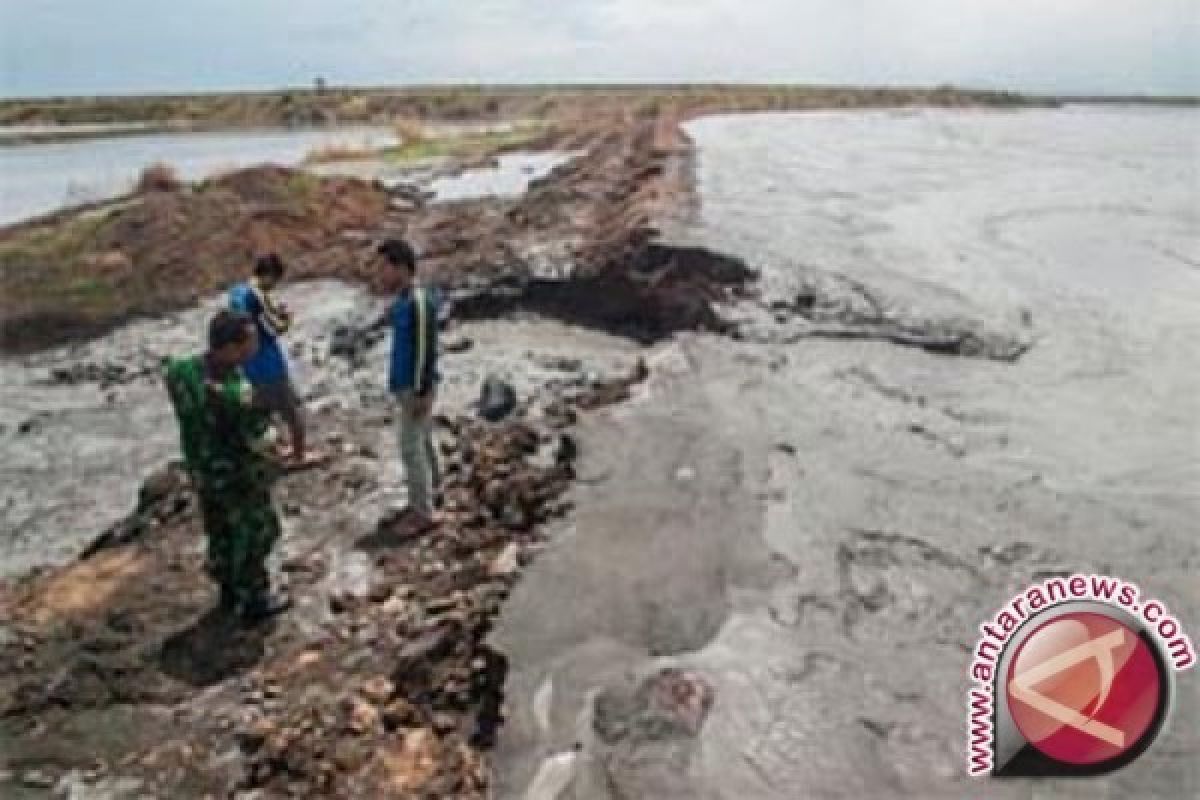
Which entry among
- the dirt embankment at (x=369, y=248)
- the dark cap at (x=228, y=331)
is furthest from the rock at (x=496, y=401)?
the dark cap at (x=228, y=331)

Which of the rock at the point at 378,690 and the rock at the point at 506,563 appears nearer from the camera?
the rock at the point at 378,690

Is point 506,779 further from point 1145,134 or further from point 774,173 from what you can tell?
point 1145,134

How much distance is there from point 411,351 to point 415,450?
61 centimetres

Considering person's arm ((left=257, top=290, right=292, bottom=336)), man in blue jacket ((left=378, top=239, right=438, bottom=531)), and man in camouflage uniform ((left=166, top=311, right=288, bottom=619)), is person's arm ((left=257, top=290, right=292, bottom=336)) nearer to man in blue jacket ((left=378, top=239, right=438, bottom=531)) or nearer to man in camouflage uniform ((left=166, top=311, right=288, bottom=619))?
man in blue jacket ((left=378, top=239, right=438, bottom=531))

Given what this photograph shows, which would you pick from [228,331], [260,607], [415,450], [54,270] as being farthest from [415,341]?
[54,270]

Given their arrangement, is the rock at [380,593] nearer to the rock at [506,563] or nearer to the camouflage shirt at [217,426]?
the rock at [506,563]

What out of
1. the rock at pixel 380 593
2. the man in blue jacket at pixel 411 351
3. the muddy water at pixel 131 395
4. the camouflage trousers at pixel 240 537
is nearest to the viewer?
the camouflage trousers at pixel 240 537

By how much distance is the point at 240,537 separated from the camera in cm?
607

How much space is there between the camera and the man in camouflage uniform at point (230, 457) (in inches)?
227

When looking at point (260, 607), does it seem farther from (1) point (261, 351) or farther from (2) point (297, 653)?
(1) point (261, 351)

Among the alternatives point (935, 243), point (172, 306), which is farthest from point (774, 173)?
point (172, 306)

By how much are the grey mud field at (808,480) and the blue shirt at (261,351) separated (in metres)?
0.97

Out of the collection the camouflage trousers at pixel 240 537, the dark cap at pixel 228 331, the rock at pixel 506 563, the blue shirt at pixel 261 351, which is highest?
the dark cap at pixel 228 331

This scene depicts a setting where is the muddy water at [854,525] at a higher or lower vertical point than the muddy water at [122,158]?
higher
